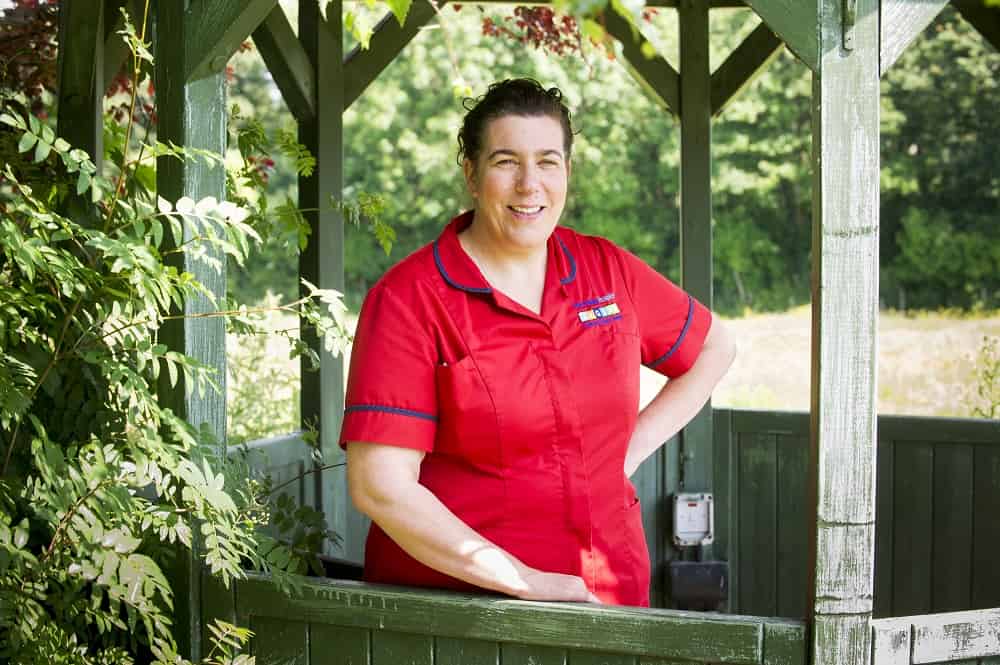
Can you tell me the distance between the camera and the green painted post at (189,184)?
8.43 ft

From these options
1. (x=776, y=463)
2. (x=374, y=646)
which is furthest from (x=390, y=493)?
(x=776, y=463)

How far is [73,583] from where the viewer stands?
8.09ft

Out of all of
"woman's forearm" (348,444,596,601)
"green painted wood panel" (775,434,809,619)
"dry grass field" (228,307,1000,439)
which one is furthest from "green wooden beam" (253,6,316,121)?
"dry grass field" (228,307,1000,439)

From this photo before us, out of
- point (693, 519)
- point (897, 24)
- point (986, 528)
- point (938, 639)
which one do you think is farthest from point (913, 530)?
point (897, 24)

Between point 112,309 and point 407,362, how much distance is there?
2.01 ft

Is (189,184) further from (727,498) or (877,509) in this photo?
(877,509)

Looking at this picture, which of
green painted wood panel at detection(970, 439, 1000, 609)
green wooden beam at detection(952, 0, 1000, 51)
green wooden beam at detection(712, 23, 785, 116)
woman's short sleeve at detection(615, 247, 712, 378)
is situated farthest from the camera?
green wooden beam at detection(712, 23, 785, 116)

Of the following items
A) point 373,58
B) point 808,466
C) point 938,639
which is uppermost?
point 373,58

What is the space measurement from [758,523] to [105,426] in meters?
3.08

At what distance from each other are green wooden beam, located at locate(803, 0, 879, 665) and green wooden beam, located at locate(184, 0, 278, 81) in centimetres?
115

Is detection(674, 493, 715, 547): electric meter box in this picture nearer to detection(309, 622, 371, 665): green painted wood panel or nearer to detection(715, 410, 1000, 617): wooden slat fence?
detection(715, 410, 1000, 617): wooden slat fence

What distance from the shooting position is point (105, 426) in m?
2.60

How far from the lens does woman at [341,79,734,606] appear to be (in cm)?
233

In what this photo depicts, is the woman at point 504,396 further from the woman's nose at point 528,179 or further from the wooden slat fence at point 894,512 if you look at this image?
the wooden slat fence at point 894,512
